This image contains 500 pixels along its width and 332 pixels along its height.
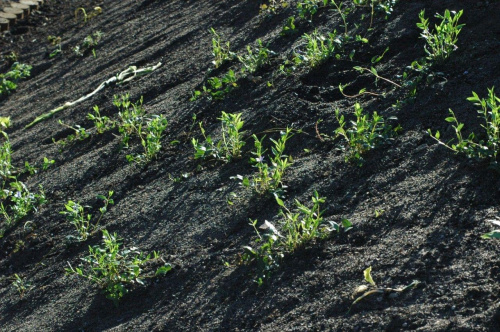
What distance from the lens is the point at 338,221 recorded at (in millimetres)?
2816

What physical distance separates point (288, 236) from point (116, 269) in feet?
2.87

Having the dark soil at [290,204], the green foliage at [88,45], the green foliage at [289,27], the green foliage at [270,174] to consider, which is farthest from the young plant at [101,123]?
the green foliage at [88,45]

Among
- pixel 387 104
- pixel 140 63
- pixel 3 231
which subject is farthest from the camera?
pixel 140 63

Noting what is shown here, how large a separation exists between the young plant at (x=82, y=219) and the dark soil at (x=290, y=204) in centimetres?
6

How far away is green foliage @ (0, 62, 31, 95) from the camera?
661 centimetres

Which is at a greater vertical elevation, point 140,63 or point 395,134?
point 140,63

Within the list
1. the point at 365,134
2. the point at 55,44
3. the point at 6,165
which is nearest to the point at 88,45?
the point at 55,44

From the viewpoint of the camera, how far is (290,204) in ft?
10.0

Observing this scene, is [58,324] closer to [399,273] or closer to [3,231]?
[3,231]

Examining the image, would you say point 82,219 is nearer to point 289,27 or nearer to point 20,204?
point 20,204

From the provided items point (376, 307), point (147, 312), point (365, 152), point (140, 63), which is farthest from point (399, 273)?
point (140, 63)

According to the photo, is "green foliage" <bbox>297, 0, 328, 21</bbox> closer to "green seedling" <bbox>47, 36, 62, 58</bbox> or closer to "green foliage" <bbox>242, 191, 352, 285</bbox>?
"green foliage" <bbox>242, 191, 352, 285</bbox>

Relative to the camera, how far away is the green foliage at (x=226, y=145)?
11.6 feet

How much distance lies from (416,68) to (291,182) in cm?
97
